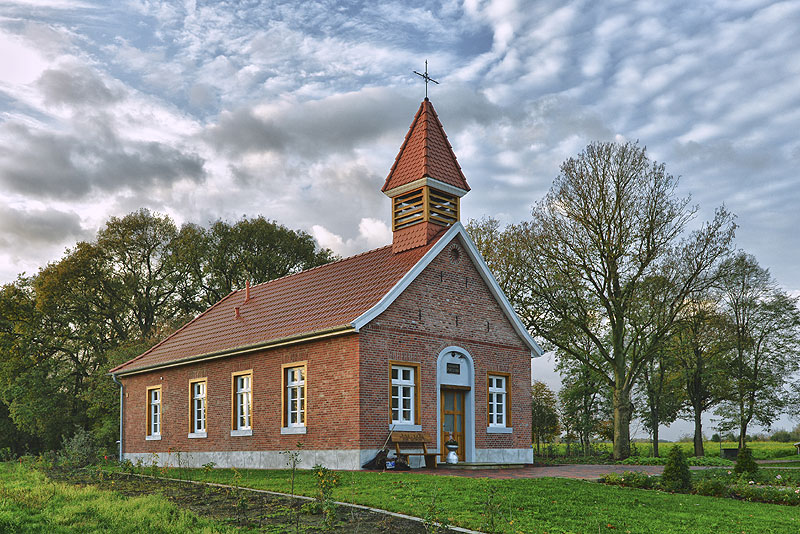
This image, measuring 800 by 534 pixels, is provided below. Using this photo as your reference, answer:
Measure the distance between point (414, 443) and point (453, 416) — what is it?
2.43 meters

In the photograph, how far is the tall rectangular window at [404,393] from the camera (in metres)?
20.4

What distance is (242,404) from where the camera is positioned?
2373cm

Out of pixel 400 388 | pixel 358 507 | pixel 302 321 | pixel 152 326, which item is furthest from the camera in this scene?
pixel 152 326

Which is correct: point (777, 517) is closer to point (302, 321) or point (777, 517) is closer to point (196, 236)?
point (302, 321)

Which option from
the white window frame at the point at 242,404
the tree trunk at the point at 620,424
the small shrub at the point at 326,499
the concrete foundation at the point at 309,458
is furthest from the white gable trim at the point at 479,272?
the tree trunk at the point at 620,424

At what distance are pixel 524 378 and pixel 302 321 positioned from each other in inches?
322

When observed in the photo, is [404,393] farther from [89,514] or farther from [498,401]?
[89,514]

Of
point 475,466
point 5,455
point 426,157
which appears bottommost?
point 5,455

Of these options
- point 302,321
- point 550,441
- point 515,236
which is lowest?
point 550,441

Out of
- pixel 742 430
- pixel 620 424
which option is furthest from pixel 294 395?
pixel 742 430

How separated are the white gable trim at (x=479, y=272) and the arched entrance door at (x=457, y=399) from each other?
2468 millimetres

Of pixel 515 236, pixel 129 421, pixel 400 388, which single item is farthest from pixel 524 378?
pixel 129 421

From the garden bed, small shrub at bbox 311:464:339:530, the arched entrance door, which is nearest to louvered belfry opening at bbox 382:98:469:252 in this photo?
the arched entrance door

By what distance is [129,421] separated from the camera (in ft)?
100
